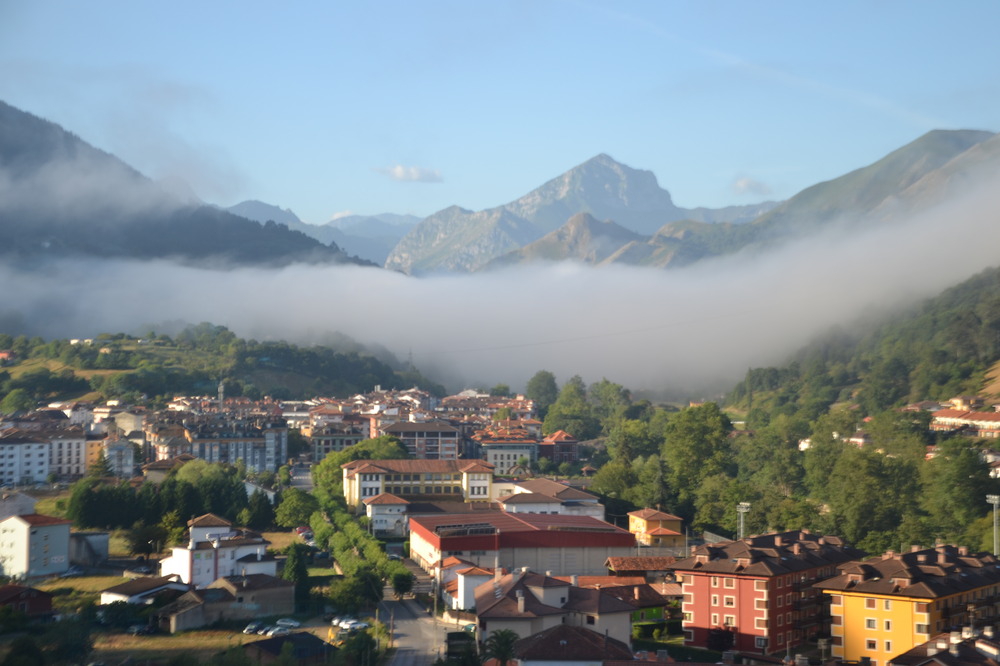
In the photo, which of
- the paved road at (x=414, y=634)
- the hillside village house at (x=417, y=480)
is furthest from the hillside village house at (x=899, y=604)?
the hillside village house at (x=417, y=480)

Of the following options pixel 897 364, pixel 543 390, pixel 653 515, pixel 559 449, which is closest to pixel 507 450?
pixel 559 449

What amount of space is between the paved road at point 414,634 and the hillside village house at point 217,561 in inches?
116

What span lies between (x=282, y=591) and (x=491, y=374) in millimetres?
76452

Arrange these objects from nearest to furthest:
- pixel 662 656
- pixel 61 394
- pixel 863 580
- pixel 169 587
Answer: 1. pixel 662 656
2. pixel 863 580
3. pixel 169 587
4. pixel 61 394

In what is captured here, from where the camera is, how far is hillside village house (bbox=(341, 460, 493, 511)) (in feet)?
117

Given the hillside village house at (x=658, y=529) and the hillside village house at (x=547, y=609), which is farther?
the hillside village house at (x=658, y=529)

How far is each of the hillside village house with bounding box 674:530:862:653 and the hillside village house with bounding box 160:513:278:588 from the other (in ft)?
28.6

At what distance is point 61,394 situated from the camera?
5772 cm

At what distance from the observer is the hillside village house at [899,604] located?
18750 mm

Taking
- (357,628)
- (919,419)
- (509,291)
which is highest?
(509,291)

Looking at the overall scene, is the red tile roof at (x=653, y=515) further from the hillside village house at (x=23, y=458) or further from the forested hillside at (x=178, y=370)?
the forested hillside at (x=178, y=370)

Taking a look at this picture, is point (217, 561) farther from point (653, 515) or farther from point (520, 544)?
point (653, 515)

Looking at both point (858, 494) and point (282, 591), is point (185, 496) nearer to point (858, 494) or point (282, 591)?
point (282, 591)

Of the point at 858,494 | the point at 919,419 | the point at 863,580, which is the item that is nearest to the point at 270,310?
the point at 919,419
